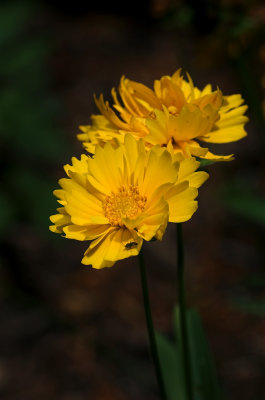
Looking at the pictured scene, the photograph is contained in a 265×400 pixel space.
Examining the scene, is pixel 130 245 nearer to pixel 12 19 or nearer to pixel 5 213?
pixel 5 213

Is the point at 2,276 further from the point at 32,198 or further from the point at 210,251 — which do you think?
the point at 210,251

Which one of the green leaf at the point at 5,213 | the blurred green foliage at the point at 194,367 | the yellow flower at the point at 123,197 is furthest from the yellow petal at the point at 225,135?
the green leaf at the point at 5,213

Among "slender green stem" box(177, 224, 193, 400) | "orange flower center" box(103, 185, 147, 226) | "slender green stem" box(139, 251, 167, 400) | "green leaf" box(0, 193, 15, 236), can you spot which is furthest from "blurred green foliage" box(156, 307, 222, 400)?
"green leaf" box(0, 193, 15, 236)

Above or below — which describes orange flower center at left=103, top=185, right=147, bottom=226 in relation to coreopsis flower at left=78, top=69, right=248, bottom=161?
below

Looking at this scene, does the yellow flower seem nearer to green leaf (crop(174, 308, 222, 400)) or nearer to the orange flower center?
the orange flower center

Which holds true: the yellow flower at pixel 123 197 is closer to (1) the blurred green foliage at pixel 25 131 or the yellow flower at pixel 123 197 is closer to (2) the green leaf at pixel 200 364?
(2) the green leaf at pixel 200 364

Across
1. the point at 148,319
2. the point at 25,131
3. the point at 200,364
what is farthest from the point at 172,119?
the point at 25,131
